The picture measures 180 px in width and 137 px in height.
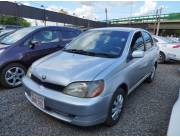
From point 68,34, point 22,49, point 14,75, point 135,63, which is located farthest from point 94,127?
point 68,34

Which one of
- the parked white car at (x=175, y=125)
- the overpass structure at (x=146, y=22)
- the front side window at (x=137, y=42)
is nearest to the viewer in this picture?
the parked white car at (x=175, y=125)

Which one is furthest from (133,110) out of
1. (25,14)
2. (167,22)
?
(167,22)

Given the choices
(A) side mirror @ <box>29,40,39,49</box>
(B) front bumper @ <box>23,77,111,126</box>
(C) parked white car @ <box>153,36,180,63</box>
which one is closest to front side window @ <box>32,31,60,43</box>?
(A) side mirror @ <box>29,40,39,49</box>

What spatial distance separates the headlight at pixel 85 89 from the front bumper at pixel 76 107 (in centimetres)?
6

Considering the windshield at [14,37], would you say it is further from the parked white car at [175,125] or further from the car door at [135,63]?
the parked white car at [175,125]

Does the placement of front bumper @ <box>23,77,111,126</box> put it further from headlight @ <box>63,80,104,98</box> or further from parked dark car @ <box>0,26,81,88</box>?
parked dark car @ <box>0,26,81,88</box>

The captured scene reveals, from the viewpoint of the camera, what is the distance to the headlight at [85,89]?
2514mm

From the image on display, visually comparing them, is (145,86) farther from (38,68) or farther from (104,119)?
(38,68)

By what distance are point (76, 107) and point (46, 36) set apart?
Result: 327 cm

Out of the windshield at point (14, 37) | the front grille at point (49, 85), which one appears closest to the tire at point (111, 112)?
the front grille at point (49, 85)

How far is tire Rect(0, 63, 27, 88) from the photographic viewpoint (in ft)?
13.9

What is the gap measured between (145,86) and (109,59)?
248cm

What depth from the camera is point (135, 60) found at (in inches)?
142

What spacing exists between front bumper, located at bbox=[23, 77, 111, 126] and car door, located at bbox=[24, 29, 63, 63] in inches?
87.5
